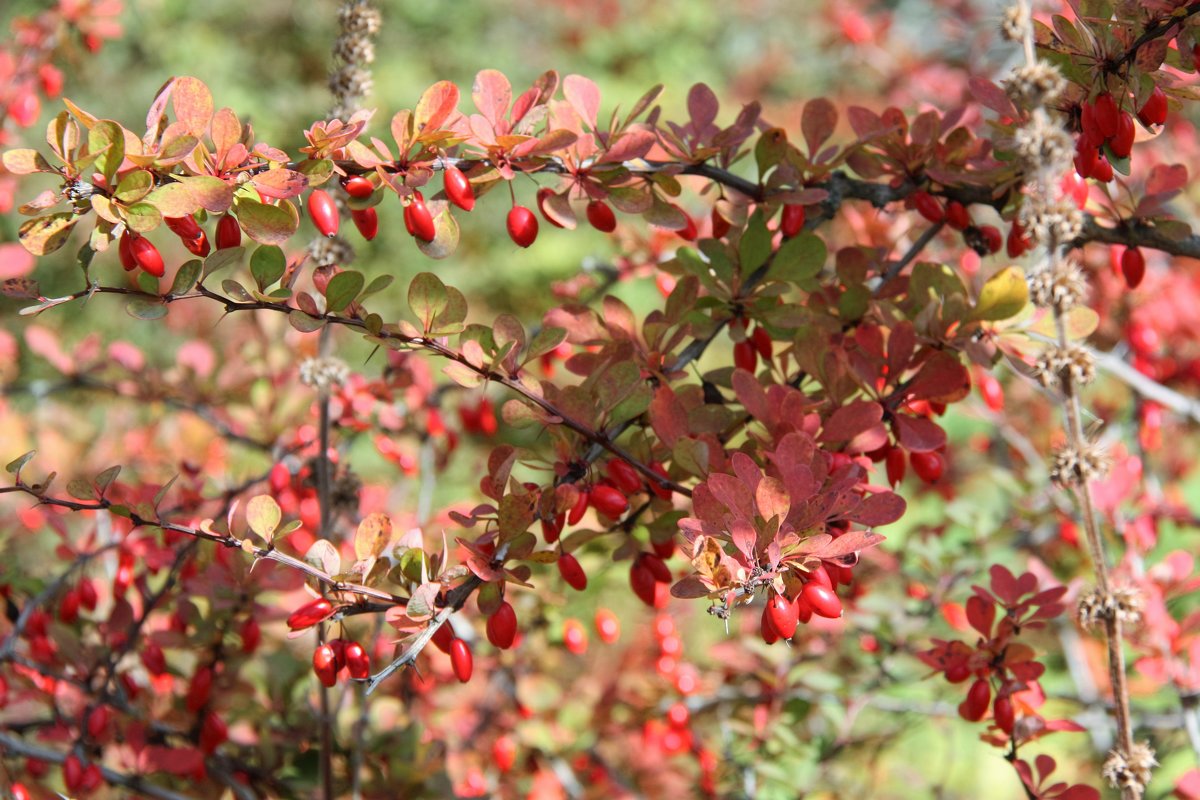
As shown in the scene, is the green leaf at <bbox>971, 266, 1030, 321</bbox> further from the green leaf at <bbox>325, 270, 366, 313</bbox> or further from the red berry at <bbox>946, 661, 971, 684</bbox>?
the green leaf at <bbox>325, 270, 366, 313</bbox>

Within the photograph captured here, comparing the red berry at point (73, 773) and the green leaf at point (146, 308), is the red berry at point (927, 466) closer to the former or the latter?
the green leaf at point (146, 308)

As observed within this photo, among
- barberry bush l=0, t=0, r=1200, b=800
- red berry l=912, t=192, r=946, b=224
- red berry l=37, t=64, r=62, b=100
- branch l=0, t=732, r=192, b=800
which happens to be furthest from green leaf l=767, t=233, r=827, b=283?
red berry l=37, t=64, r=62, b=100

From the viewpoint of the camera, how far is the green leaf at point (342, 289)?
0.72 metres

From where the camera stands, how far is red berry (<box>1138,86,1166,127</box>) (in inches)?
30.3

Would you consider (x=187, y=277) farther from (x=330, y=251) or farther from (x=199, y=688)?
(x=199, y=688)

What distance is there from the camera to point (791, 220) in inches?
35.6

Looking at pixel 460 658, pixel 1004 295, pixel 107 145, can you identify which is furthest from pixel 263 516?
pixel 1004 295

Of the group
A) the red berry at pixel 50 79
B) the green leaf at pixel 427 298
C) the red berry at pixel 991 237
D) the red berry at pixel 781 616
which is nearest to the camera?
the red berry at pixel 781 616

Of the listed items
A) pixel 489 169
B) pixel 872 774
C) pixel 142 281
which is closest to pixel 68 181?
pixel 142 281

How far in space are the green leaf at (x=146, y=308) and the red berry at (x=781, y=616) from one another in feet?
1.55

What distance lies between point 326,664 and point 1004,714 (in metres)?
0.57

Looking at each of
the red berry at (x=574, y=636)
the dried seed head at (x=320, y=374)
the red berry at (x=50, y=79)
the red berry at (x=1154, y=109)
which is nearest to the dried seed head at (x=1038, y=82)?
the red berry at (x=1154, y=109)

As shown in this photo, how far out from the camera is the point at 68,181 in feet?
2.18

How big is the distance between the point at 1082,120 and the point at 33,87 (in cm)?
167
